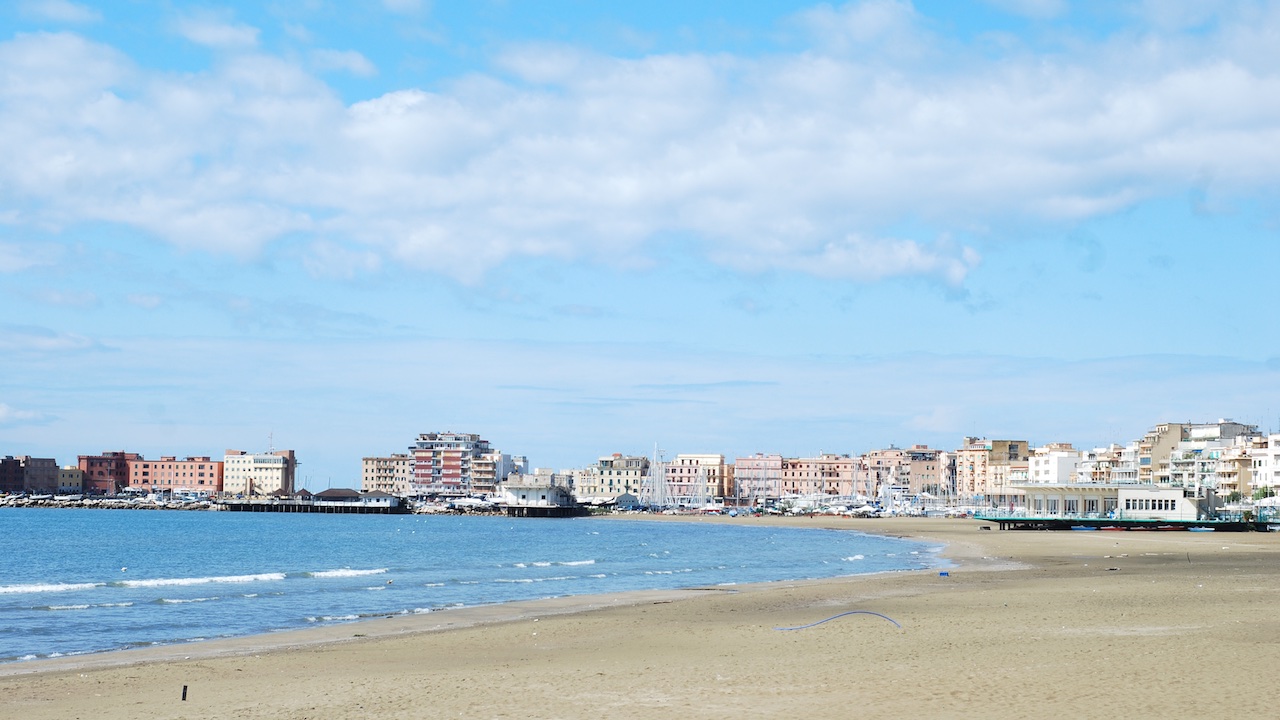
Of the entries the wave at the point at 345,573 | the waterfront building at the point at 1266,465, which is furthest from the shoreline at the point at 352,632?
the waterfront building at the point at 1266,465

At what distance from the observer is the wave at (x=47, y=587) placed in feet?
138

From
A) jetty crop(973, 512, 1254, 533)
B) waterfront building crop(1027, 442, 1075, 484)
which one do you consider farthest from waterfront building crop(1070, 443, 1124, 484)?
jetty crop(973, 512, 1254, 533)

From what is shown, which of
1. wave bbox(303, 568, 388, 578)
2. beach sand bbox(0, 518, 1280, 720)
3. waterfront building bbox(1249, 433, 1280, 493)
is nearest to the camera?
beach sand bbox(0, 518, 1280, 720)

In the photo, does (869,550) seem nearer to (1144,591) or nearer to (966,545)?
(966,545)

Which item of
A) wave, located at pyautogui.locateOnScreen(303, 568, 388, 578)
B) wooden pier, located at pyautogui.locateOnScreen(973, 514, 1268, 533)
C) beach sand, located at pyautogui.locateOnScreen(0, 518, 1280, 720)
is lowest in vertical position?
wooden pier, located at pyautogui.locateOnScreen(973, 514, 1268, 533)

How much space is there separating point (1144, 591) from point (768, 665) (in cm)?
1951

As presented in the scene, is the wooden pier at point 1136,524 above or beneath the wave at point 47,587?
beneath

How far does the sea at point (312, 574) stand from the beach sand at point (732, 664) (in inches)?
147

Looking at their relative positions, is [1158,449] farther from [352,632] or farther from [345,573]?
[352,632]

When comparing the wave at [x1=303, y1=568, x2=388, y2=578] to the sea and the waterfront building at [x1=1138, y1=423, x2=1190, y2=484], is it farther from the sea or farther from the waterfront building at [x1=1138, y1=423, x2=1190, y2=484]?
the waterfront building at [x1=1138, y1=423, x2=1190, y2=484]

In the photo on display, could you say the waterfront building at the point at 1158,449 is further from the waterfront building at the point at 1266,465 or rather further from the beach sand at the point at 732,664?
the beach sand at the point at 732,664

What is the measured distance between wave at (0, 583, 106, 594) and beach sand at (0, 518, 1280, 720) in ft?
57.3

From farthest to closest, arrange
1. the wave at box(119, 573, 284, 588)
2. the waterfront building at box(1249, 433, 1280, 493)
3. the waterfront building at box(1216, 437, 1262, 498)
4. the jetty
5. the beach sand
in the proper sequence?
the waterfront building at box(1216, 437, 1262, 498)
the waterfront building at box(1249, 433, 1280, 493)
the jetty
the wave at box(119, 573, 284, 588)
the beach sand

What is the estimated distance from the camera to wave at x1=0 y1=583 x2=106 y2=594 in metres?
42.1
